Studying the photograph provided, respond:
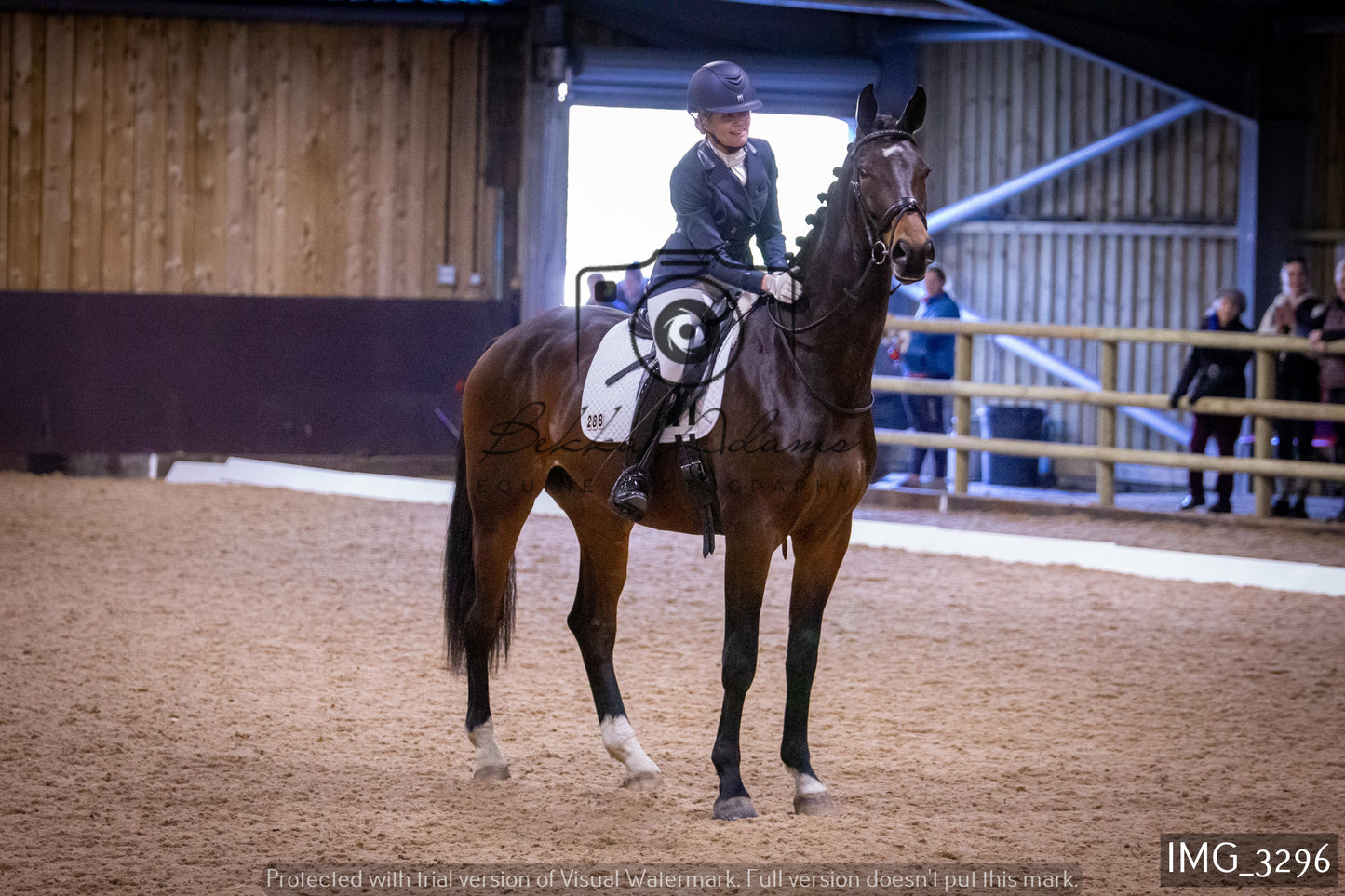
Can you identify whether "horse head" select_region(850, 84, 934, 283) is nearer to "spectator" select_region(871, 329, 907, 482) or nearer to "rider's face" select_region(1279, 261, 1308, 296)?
"rider's face" select_region(1279, 261, 1308, 296)

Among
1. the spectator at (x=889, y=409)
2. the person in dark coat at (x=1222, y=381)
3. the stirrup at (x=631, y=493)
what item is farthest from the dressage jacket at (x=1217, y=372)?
the stirrup at (x=631, y=493)

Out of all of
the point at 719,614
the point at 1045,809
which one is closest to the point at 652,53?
the point at 719,614

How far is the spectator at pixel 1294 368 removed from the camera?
8461mm

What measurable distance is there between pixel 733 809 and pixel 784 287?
4.50ft

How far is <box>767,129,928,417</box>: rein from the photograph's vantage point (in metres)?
3.20

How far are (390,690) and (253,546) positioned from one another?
3162 millimetres

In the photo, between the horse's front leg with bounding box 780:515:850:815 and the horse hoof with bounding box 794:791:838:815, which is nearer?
the horse hoof with bounding box 794:791:838:815

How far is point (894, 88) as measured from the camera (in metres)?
11.5

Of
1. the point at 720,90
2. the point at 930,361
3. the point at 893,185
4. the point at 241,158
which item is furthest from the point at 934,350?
the point at 893,185

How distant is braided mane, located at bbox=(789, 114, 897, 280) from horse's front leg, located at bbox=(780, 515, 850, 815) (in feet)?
2.35

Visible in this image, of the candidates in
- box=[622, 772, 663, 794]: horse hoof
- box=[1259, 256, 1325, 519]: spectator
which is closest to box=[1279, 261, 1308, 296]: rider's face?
box=[1259, 256, 1325, 519]: spectator

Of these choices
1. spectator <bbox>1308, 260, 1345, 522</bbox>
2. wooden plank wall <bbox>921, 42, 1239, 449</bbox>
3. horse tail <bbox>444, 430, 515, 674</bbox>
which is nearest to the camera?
horse tail <bbox>444, 430, 515, 674</bbox>

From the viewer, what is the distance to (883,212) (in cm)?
325

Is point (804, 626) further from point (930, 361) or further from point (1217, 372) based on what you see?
point (930, 361)
